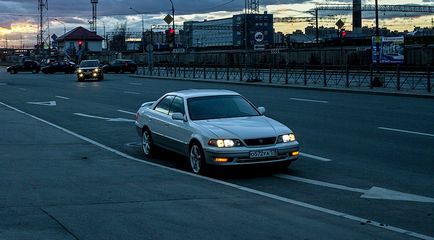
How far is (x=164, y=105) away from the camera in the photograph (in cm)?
1252

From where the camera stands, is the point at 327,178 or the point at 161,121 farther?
the point at 161,121

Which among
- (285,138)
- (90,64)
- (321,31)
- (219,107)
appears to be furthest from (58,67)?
(321,31)

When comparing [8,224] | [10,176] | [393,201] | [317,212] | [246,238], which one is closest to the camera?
[246,238]

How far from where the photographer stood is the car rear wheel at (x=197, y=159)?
34.7ft

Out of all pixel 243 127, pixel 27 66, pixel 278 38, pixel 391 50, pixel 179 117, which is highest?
pixel 278 38

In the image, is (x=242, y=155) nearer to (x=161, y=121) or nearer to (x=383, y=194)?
(x=383, y=194)

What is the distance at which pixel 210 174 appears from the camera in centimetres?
1077

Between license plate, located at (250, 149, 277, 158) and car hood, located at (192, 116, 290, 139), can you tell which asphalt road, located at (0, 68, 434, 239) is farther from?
car hood, located at (192, 116, 290, 139)

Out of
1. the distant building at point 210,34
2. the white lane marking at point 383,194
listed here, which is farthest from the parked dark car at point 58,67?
the white lane marking at point 383,194

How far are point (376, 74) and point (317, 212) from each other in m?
28.0

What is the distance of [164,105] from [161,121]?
47cm

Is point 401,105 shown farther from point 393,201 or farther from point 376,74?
point 393,201

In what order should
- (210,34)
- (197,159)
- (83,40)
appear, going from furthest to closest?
(210,34) < (83,40) < (197,159)

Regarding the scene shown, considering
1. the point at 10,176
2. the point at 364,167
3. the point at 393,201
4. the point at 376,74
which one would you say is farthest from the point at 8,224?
the point at 376,74
